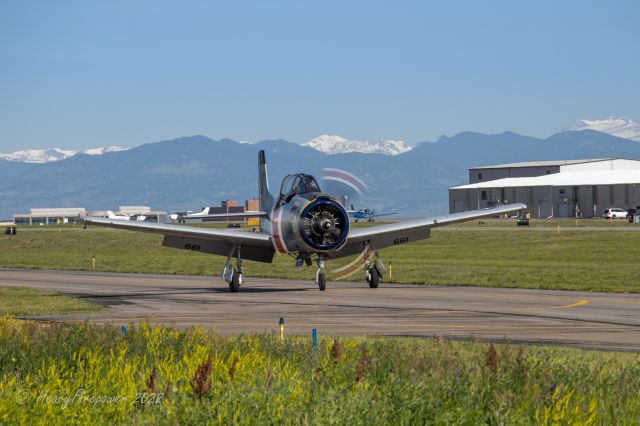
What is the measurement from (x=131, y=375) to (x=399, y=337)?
9.84 m

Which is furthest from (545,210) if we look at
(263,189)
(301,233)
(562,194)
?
(301,233)

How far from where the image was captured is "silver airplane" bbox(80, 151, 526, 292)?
34.3m

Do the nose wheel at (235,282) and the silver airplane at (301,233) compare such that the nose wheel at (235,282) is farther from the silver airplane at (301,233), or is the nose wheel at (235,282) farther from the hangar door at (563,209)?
the hangar door at (563,209)

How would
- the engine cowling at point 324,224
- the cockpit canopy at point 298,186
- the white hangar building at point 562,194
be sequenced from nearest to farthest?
the engine cowling at point 324,224 → the cockpit canopy at point 298,186 → the white hangar building at point 562,194

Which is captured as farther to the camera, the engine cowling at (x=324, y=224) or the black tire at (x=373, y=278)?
the black tire at (x=373, y=278)

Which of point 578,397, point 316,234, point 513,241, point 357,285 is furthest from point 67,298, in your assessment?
point 513,241

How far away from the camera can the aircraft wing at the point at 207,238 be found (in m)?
35.7

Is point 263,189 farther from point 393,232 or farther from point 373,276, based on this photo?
point 393,232

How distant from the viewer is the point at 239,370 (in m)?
11.9

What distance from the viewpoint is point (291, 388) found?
1059 cm

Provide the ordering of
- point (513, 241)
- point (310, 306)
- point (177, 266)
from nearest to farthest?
point (310, 306) < point (177, 266) < point (513, 241)

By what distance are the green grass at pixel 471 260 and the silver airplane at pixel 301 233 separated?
159 inches

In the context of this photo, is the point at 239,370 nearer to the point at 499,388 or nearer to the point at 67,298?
the point at 499,388

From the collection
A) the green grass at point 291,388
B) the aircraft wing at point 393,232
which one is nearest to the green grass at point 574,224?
the aircraft wing at point 393,232
